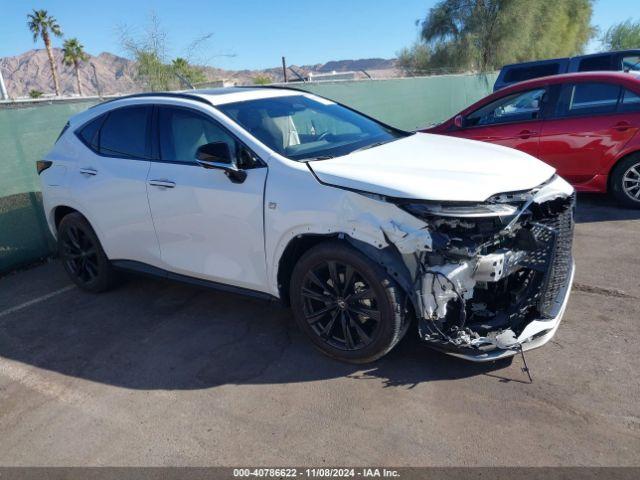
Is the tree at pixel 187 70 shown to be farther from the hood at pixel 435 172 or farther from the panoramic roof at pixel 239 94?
the hood at pixel 435 172

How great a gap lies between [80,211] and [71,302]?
93 centimetres

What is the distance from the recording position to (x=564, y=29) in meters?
40.0

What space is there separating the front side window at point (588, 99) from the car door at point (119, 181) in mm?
5031

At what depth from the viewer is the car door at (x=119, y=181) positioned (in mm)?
4352

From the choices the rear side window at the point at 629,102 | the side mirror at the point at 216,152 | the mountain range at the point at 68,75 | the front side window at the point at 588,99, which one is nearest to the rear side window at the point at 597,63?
the front side window at the point at 588,99

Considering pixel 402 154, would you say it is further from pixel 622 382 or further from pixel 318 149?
pixel 622 382

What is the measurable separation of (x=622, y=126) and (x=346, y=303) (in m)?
→ 4.63

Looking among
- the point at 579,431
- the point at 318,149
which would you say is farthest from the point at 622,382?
the point at 318,149

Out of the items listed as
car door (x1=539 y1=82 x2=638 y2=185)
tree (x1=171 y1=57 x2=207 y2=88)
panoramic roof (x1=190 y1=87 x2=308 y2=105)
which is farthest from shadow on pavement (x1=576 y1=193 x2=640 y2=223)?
tree (x1=171 y1=57 x2=207 y2=88)

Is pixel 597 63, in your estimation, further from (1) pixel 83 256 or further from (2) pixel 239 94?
(1) pixel 83 256

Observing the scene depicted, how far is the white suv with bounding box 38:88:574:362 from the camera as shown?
9.87ft

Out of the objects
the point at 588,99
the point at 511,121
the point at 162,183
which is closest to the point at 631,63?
the point at 588,99

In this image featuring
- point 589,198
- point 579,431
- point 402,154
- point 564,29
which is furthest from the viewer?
point 564,29

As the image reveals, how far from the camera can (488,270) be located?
9.83 ft
